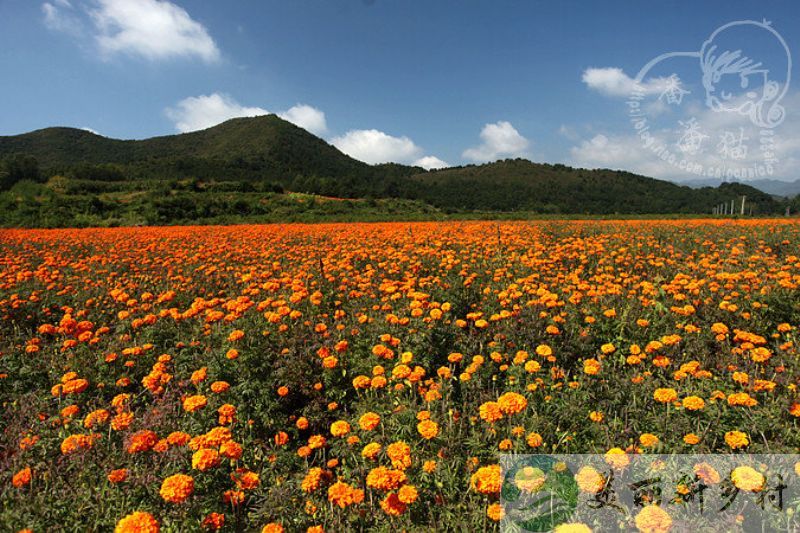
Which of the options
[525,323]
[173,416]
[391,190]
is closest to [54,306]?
[173,416]

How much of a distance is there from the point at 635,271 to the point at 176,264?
8401 millimetres

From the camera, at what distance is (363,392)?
3443mm

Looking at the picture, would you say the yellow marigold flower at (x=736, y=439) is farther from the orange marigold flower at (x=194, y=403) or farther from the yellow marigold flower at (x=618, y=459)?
the orange marigold flower at (x=194, y=403)

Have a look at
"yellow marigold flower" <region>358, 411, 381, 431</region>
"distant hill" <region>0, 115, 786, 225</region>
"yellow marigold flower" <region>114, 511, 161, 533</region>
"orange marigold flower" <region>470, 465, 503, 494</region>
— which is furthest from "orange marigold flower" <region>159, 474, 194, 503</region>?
"distant hill" <region>0, 115, 786, 225</region>

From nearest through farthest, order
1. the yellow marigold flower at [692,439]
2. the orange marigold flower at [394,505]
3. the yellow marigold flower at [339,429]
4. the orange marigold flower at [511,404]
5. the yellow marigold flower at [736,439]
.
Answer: the orange marigold flower at [394,505]
the yellow marigold flower at [736,439]
the yellow marigold flower at [692,439]
the orange marigold flower at [511,404]
the yellow marigold flower at [339,429]

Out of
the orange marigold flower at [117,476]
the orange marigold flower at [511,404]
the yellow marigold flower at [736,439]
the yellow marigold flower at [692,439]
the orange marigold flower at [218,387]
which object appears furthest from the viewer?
the orange marigold flower at [218,387]

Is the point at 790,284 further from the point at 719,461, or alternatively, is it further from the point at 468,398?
the point at 468,398

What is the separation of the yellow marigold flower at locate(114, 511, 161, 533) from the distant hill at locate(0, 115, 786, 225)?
25689 millimetres

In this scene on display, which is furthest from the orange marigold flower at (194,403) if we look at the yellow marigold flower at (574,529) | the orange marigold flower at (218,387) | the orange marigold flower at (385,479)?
the yellow marigold flower at (574,529)

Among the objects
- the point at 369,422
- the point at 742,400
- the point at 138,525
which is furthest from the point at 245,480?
the point at 742,400

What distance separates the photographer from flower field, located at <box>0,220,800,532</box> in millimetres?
1989

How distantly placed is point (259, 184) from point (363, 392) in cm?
4002

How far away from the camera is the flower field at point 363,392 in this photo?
1989 mm

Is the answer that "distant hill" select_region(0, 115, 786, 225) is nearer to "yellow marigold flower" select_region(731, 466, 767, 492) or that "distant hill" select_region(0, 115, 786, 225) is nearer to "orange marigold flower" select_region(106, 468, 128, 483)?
"orange marigold flower" select_region(106, 468, 128, 483)
